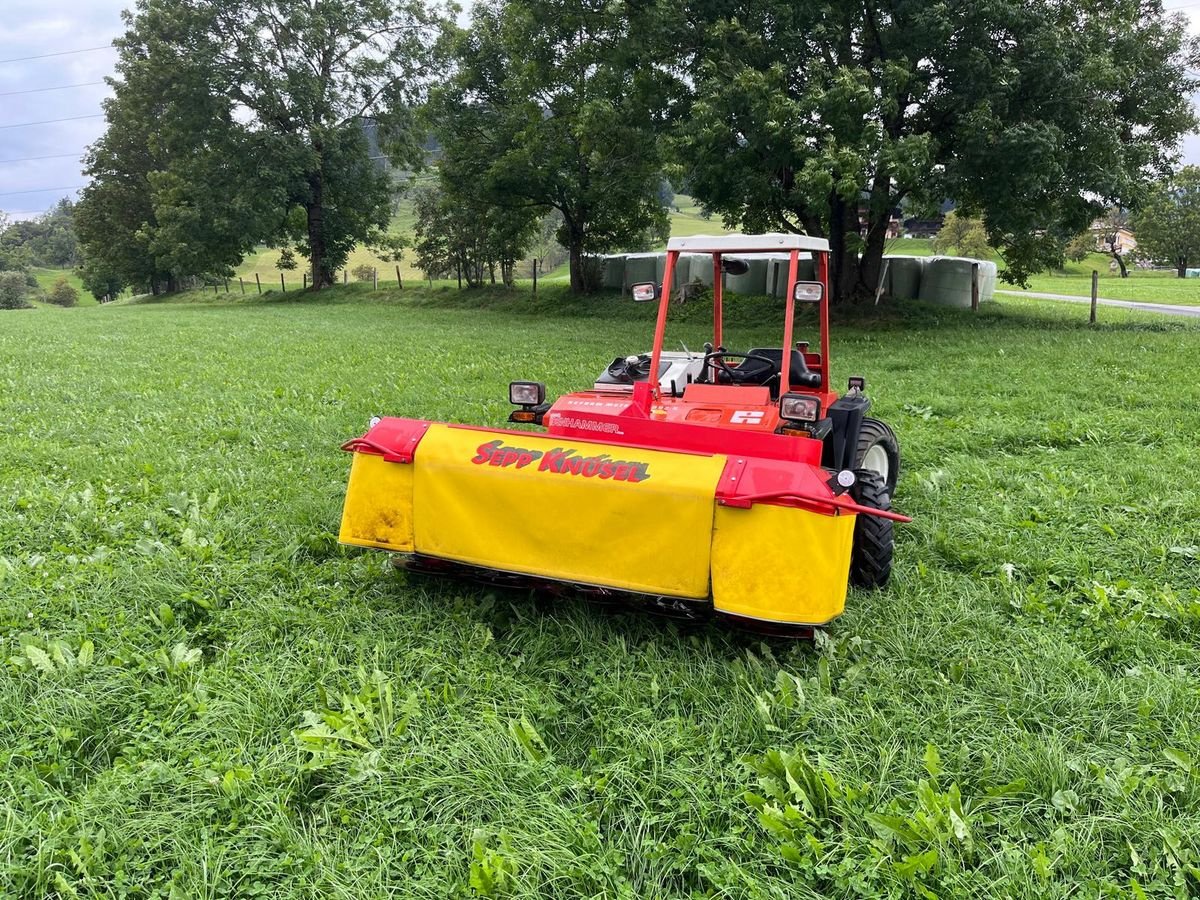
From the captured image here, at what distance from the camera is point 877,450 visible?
16.5ft

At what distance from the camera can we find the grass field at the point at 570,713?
222cm

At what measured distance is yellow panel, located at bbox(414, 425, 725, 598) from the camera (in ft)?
10.3

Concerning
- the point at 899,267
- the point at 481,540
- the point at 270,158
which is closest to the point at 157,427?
the point at 481,540

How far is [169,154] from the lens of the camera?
3688cm

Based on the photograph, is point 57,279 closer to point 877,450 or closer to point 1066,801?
point 877,450

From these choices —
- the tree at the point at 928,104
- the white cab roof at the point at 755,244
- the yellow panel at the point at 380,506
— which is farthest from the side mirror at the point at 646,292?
the tree at the point at 928,104

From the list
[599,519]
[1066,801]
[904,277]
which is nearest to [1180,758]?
[1066,801]

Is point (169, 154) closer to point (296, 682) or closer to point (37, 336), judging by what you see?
point (37, 336)

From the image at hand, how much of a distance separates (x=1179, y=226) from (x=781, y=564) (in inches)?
2571

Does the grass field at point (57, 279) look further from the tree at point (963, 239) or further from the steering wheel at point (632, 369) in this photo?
the steering wheel at point (632, 369)

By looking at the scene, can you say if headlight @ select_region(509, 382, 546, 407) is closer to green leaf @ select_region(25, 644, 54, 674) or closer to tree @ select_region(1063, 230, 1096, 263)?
green leaf @ select_region(25, 644, 54, 674)

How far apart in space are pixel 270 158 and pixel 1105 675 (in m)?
33.2

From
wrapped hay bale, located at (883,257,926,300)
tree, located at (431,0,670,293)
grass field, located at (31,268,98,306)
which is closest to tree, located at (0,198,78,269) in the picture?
grass field, located at (31,268,98,306)

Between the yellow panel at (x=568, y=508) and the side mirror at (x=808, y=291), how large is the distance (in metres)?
1.50
